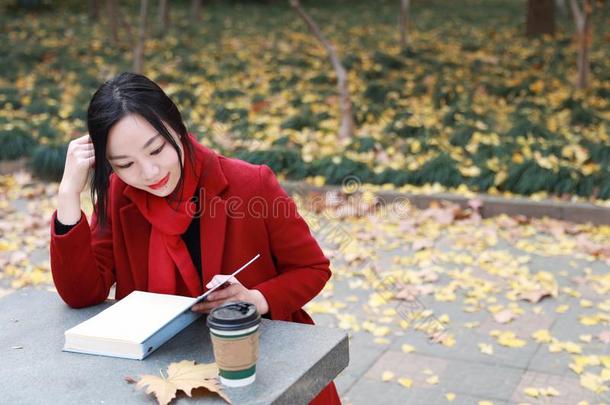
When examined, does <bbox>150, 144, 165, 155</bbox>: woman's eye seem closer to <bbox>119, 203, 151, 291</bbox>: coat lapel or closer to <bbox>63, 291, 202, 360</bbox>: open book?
<bbox>119, 203, 151, 291</bbox>: coat lapel

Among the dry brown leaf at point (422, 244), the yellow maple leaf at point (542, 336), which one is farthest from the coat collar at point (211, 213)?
the dry brown leaf at point (422, 244)

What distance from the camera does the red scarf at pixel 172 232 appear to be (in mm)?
2205

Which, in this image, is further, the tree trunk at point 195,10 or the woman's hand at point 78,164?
the tree trunk at point 195,10

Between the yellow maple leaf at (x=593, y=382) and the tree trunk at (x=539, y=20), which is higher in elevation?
the tree trunk at (x=539, y=20)

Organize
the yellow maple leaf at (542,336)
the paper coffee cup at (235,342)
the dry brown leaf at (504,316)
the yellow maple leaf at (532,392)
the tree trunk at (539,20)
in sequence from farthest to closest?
the tree trunk at (539,20) < the dry brown leaf at (504,316) < the yellow maple leaf at (542,336) < the yellow maple leaf at (532,392) < the paper coffee cup at (235,342)

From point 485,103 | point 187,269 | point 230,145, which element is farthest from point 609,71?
point 187,269

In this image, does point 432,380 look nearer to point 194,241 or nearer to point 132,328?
point 194,241

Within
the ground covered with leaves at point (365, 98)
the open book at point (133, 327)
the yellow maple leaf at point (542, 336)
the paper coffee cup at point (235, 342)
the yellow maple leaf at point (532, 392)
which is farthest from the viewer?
the ground covered with leaves at point (365, 98)

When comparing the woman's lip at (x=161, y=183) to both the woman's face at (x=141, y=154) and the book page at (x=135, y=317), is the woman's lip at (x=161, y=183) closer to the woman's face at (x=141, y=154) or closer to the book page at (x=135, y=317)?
the woman's face at (x=141, y=154)

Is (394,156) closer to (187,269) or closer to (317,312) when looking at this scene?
(317,312)

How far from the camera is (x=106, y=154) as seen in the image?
213 centimetres

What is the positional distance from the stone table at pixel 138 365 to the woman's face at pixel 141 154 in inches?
15.1

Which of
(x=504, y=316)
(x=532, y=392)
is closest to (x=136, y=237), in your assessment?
(x=532, y=392)

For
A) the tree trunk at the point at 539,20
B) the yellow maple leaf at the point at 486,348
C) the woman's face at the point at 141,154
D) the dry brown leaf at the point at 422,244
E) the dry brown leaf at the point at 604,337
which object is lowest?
the dry brown leaf at the point at 422,244
